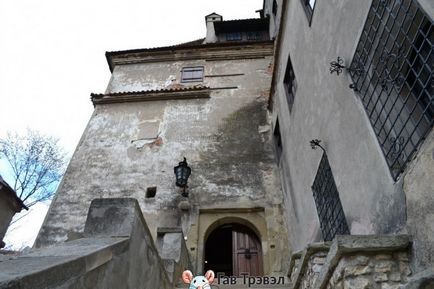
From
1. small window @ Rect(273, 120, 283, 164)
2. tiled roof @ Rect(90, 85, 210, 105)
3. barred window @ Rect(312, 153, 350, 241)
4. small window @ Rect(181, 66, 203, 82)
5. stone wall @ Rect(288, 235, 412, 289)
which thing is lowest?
stone wall @ Rect(288, 235, 412, 289)

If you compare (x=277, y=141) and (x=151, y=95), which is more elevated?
(x=151, y=95)

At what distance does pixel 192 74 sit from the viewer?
1327 cm

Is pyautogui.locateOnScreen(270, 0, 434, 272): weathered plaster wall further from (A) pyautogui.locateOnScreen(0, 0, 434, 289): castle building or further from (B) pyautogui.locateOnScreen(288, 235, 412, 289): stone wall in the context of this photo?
(B) pyautogui.locateOnScreen(288, 235, 412, 289): stone wall

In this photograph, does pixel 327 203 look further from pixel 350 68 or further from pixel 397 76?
pixel 397 76

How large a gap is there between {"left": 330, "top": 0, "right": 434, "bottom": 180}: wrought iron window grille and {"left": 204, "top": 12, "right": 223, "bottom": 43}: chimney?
12234mm

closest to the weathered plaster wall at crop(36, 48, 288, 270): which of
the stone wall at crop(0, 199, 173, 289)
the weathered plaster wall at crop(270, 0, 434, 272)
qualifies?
the weathered plaster wall at crop(270, 0, 434, 272)

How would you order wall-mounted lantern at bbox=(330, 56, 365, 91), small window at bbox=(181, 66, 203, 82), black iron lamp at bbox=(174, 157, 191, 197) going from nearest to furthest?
wall-mounted lantern at bbox=(330, 56, 365, 91) < black iron lamp at bbox=(174, 157, 191, 197) < small window at bbox=(181, 66, 203, 82)

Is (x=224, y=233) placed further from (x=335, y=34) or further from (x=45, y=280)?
(x=45, y=280)

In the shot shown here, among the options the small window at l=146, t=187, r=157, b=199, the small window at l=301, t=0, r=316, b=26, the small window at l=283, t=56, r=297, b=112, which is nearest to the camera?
the small window at l=301, t=0, r=316, b=26

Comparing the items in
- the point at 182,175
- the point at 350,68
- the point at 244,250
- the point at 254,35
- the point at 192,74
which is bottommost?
the point at 244,250

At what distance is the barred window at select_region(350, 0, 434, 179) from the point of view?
314 cm

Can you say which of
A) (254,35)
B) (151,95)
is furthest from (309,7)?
(254,35)

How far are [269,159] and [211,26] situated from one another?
897cm

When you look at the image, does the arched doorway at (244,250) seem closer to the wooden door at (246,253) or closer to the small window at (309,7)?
the wooden door at (246,253)
